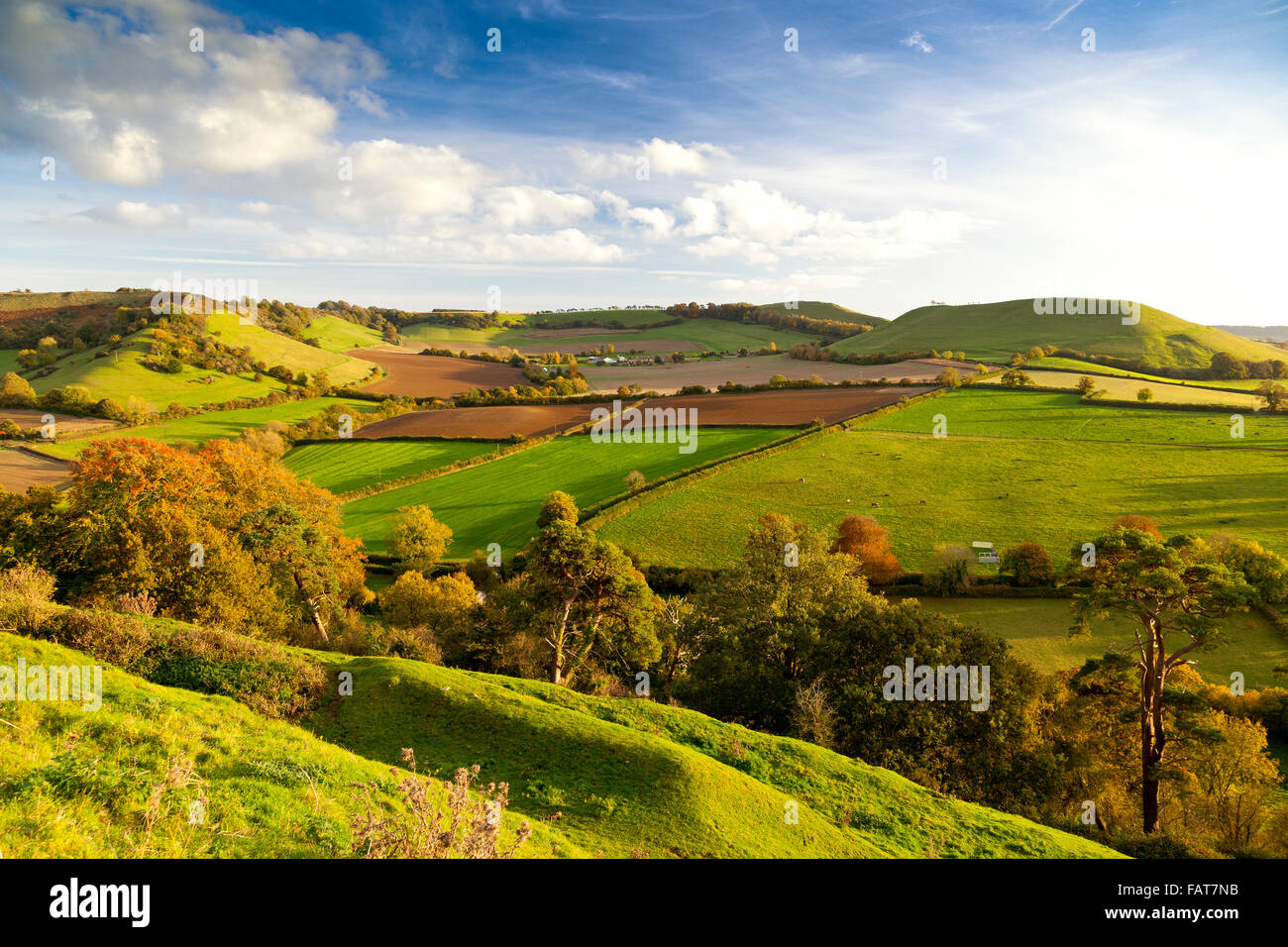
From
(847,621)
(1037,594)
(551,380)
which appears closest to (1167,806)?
(847,621)

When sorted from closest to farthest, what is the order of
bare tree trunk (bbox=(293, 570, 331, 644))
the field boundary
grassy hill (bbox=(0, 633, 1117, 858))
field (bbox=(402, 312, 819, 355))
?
grassy hill (bbox=(0, 633, 1117, 858)) → bare tree trunk (bbox=(293, 570, 331, 644)) → the field boundary → field (bbox=(402, 312, 819, 355))

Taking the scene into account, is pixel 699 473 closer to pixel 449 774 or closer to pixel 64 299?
pixel 449 774

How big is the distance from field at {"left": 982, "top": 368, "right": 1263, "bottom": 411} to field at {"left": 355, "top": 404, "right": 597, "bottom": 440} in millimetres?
72377

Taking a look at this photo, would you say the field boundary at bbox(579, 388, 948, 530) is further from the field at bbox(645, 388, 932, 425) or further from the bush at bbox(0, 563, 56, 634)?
the bush at bbox(0, 563, 56, 634)

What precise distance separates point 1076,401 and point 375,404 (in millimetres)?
114803

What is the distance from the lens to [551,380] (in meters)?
114

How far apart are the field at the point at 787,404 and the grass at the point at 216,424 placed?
58459 millimetres

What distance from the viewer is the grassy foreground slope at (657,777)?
11.0 m

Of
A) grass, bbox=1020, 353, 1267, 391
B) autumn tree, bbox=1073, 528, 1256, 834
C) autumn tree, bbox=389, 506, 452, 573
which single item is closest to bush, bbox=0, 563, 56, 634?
autumn tree, bbox=389, 506, 452, 573

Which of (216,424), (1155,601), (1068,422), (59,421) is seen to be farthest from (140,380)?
(1068,422)

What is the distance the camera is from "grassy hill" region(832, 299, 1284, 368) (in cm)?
12619

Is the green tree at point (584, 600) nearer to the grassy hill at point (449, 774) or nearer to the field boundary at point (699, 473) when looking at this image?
the grassy hill at point (449, 774)

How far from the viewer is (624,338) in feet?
610

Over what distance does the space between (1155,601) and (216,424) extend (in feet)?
359
